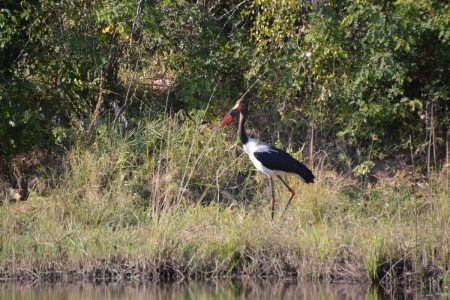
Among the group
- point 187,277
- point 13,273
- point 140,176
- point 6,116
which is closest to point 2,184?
point 6,116

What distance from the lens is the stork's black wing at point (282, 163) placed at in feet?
38.6

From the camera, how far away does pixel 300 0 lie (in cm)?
1323

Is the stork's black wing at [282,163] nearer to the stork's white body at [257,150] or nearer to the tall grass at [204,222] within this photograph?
the stork's white body at [257,150]

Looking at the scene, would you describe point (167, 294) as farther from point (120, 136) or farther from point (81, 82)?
point (81, 82)

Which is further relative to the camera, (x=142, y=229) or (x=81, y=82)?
(x=81, y=82)

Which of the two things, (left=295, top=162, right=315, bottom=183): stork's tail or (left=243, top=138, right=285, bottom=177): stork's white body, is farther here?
(left=243, top=138, right=285, bottom=177): stork's white body

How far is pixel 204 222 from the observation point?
36.1 ft

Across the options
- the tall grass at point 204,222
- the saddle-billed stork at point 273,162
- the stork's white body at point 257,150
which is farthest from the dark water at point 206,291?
the stork's white body at point 257,150

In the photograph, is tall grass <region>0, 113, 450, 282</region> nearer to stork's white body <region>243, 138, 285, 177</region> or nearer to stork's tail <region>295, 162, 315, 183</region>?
stork's tail <region>295, 162, 315, 183</region>

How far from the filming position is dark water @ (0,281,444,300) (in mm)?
9344

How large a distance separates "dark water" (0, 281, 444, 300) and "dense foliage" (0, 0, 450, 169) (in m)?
3.50

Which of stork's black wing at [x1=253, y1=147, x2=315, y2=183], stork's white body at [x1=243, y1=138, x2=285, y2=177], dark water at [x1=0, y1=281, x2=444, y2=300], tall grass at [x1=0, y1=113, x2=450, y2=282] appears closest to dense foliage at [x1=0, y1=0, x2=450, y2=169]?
tall grass at [x1=0, y1=113, x2=450, y2=282]

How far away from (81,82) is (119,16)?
125 cm

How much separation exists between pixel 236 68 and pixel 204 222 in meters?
3.66
